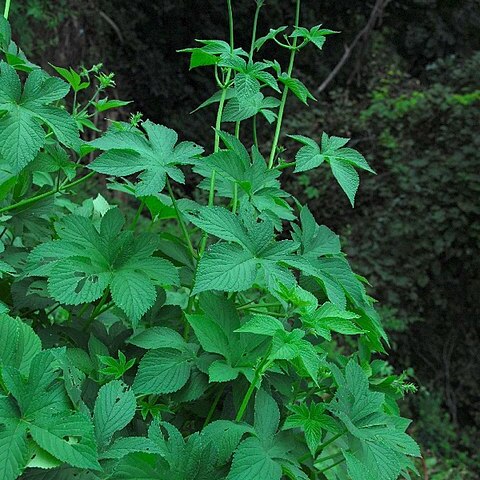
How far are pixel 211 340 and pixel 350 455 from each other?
0.69 feet

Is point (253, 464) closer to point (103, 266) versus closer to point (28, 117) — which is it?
point (103, 266)

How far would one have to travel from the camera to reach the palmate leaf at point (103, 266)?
79 cm

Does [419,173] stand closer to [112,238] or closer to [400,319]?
[400,319]

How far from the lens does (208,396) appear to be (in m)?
0.89

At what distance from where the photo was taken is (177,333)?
87 centimetres

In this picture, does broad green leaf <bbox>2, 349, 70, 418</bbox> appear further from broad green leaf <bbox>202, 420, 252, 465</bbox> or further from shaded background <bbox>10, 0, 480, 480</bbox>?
shaded background <bbox>10, 0, 480, 480</bbox>

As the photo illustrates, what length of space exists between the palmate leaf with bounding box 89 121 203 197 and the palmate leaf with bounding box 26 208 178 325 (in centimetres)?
6

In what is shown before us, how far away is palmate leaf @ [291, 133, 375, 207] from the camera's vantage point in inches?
38.4

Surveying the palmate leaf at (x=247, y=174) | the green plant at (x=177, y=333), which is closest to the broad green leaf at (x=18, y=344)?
the green plant at (x=177, y=333)

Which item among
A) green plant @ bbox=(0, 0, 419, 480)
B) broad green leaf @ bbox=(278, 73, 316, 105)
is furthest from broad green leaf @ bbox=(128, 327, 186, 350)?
broad green leaf @ bbox=(278, 73, 316, 105)

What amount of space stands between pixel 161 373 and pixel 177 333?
0.23ft

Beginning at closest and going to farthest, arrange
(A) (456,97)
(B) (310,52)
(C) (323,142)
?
(C) (323,142) < (A) (456,97) < (B) (310,52)

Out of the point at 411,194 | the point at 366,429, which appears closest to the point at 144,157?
the point at 366,429

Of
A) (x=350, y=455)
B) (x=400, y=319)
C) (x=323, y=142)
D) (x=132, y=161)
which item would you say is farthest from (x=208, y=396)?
(x=400, y=319)
